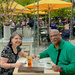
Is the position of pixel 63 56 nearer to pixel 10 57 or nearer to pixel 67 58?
pixel 67 58

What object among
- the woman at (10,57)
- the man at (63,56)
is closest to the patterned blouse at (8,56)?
the woman at (10,57)

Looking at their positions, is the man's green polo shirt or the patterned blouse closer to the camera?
the man's green polo shirt

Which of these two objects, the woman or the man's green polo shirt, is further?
the woman

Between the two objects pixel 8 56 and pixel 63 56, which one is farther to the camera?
pixel 8 56

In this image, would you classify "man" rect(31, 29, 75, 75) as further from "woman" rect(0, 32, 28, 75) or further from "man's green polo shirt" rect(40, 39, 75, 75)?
"woman" rect(0, 32, 28, 75)

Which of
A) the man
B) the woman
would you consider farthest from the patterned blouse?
the man

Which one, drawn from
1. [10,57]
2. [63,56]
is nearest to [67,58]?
[63,56]

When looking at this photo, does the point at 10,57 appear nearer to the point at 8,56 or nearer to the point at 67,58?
the point at 8,56

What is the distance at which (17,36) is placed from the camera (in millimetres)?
2750

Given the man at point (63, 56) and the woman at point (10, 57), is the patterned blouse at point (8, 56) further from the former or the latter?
the man at point (63, 56)

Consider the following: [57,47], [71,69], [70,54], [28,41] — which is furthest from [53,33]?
[28,41]

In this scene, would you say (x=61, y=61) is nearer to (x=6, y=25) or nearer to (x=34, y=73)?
(x=34, y=73)

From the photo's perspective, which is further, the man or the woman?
the woman

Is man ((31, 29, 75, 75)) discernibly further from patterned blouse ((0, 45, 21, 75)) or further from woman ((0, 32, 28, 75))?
patterned blouse ((0, 45, 21, 75))
